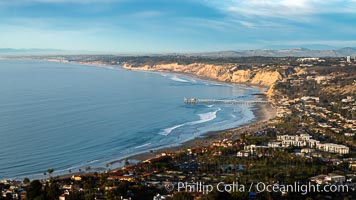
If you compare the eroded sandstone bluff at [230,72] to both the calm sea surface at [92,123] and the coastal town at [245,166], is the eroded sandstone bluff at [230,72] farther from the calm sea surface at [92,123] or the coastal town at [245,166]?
the coastal town at [245,166]

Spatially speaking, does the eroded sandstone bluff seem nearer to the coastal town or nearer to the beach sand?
the beach sand

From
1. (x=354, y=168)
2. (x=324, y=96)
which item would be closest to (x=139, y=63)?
(x=324, y=96)

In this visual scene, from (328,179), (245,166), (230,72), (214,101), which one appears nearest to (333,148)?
(245,166)

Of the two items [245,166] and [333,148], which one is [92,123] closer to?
[245,166]

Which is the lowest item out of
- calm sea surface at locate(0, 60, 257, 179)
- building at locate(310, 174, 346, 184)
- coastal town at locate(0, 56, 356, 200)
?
calm sea surface at locate(0, 60, 257, 179)

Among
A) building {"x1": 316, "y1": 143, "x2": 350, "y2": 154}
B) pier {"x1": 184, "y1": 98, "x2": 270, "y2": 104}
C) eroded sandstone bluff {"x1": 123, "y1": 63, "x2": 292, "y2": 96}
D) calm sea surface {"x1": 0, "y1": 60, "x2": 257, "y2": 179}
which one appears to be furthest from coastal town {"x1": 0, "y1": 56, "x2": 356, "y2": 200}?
eroded sandstone bluff {"x1": 123, "y1": 63, "x2": 292, "y2": 96}

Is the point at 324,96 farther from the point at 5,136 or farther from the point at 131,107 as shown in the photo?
the point at 5,136

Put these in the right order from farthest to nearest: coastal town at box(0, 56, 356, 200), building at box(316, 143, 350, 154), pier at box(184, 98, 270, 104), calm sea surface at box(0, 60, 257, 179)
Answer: pier at box(184, 98, 270, 104) → building at box(316, 143, 350, 154) → calm sea surface at box(0, 60, 257, 179) → coastal town at box(0, 56, 356, 200)
